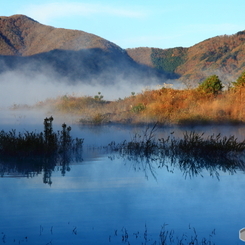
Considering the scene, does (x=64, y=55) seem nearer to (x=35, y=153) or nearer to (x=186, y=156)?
(x=35, y=153)

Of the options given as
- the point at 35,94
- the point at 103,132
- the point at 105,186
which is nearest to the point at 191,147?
the point at 105,186

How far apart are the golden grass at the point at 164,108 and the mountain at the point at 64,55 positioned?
21.7 metres

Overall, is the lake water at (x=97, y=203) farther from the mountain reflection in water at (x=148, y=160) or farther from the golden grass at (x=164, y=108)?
the golden grass at (x=164, y=108)

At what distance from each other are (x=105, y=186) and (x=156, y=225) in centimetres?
181

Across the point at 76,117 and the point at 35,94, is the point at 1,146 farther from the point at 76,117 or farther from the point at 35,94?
the point at 35,94

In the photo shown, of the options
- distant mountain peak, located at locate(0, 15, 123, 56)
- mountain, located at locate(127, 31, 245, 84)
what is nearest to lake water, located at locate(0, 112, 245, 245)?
mountain, located at locate(127, 31, 245, 84)

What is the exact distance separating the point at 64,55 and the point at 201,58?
13.9 m

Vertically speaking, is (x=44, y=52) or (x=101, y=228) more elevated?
(x=44, y=52)

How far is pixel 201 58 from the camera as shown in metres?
45.4

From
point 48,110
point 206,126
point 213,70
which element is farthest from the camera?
point 213,70

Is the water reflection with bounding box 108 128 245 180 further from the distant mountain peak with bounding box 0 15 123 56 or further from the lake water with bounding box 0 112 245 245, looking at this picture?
the distant mountain peak with bounding box 0 15 123 56

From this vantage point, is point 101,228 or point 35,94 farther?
point 35,94

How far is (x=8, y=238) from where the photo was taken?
3.82m

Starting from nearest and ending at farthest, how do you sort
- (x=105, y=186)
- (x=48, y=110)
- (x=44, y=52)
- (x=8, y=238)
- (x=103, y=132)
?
(x=8, y=238) → (x=105, y=186) → (x=103, y=132) → (x=48, y=110) → (x=44, y=52)
